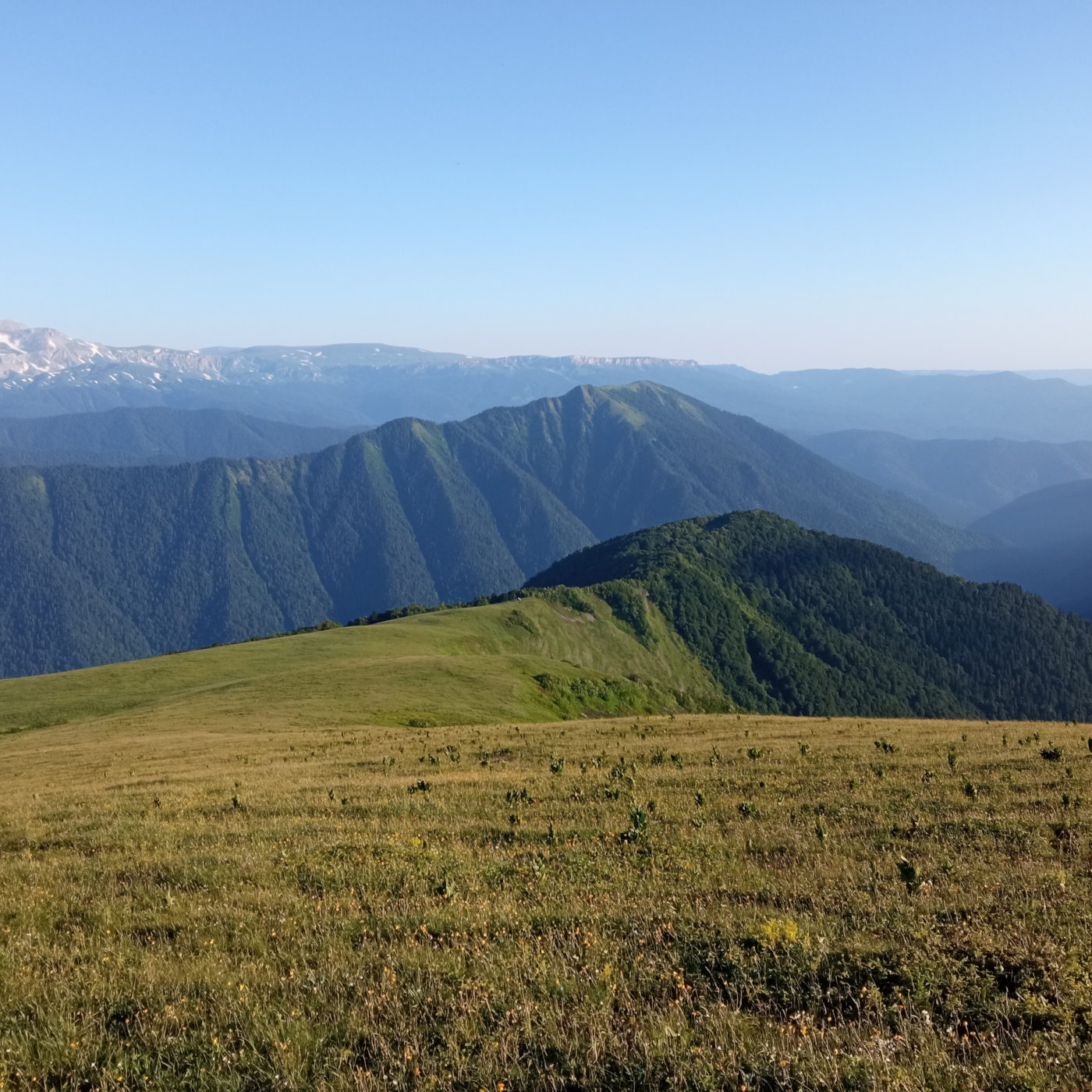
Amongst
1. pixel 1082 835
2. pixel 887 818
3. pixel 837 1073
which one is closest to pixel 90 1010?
pixel 837 1073

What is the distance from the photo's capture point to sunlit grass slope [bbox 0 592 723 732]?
55469 mm

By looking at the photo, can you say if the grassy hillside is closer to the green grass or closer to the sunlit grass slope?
the green grass

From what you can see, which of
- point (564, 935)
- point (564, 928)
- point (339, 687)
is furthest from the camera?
point (339, 687)

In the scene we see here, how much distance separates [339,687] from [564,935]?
56.8 m

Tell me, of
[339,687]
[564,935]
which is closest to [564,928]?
[564,935]

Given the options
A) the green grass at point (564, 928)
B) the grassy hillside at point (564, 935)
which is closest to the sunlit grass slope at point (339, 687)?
the green grass at point (564, 928)

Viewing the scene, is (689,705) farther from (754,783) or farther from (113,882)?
(113,882)

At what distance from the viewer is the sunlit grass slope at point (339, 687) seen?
182 ft

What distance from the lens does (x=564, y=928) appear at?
10.3 metres

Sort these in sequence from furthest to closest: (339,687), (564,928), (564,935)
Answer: (339,687)
(564,928)
(564,935)

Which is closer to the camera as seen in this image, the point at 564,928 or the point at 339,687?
the point at 564,928

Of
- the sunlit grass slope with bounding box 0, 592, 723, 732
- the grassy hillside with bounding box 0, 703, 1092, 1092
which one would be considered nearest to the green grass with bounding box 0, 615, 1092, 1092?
the grassy hillside with bounding box 0, 703, 1092, 1092

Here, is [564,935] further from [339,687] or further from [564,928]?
[339,687]

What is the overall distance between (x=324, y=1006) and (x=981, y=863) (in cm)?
1109
